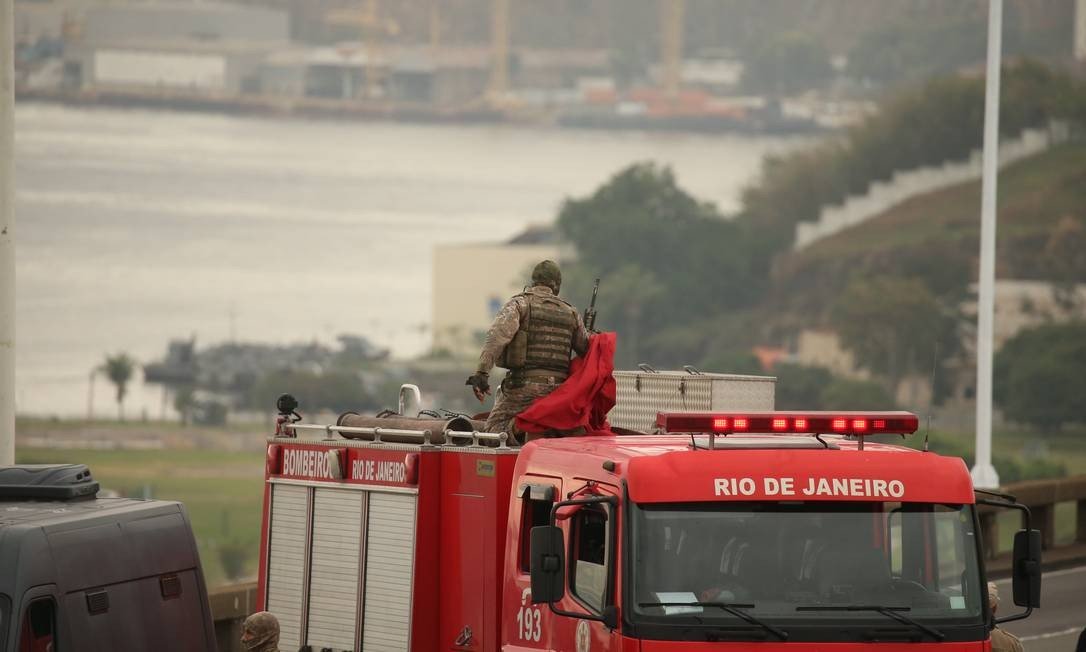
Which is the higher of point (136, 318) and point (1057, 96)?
point (1057, 96)

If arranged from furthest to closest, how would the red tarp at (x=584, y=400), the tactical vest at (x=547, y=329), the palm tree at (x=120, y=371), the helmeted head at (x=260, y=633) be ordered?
the palm tree at (x=120, y=371) < the tactical vest at (x=547, y=329) < the red tarp at (x=584, y=400) < the helmeted head at (x=260, y=633)

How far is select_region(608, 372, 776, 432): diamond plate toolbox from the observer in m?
10.0

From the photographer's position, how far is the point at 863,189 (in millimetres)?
178375

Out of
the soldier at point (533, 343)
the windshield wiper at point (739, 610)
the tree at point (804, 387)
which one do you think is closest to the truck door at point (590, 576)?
the windshield wiper at point (739, 610)

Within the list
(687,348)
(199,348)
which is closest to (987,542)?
(687,348)

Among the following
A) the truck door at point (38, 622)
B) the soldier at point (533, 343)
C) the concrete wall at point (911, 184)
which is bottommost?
the truck door at point (38, 622)

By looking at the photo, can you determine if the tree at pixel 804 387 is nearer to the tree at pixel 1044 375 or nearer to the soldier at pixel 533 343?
the tree at pixel 1044 375

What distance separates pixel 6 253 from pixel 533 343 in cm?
393

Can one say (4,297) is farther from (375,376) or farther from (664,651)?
(375,376)

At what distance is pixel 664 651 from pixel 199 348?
183373 mm

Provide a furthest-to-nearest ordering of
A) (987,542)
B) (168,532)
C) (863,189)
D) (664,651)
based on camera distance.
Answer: (863,189) → (987,542) → (168,532) → (664,651)

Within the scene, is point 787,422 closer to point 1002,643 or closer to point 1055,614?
point 1002,643

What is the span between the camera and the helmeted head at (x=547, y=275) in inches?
398

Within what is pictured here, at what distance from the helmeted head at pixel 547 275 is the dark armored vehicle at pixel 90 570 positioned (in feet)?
7.74
